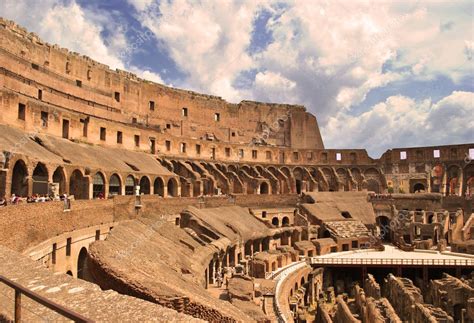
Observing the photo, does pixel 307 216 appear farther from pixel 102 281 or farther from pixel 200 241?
pixel 102 281

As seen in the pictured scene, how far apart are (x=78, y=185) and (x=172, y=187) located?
44.7 ft

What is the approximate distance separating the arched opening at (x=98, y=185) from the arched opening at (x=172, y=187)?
36.3 feet

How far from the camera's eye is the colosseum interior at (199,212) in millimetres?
10677

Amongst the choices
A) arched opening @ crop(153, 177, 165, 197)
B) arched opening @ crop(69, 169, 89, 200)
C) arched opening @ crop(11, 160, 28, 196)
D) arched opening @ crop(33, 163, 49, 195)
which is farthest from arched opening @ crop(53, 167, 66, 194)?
arched opening @ crop(153, 177, 165, 197)

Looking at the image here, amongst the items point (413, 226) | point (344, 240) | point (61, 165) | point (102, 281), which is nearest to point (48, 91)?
point (61, 165)

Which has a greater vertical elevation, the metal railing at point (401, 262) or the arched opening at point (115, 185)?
the arched opening at point (115, 185)

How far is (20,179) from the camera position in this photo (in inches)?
763

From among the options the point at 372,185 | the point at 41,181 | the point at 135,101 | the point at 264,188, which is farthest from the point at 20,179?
the point at 372,185

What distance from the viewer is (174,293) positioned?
953 centimetres

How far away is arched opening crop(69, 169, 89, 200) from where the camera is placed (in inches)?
915

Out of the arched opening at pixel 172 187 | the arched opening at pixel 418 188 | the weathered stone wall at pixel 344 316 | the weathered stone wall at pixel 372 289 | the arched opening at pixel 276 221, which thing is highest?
the arched opening at pixel 172 187

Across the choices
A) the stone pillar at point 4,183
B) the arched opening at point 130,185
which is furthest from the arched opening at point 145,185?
the stone pillar at point 4,183

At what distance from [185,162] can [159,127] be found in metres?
5.81

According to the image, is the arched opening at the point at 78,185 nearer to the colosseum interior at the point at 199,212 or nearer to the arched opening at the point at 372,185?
the colosseum interior at the point at 199,212
